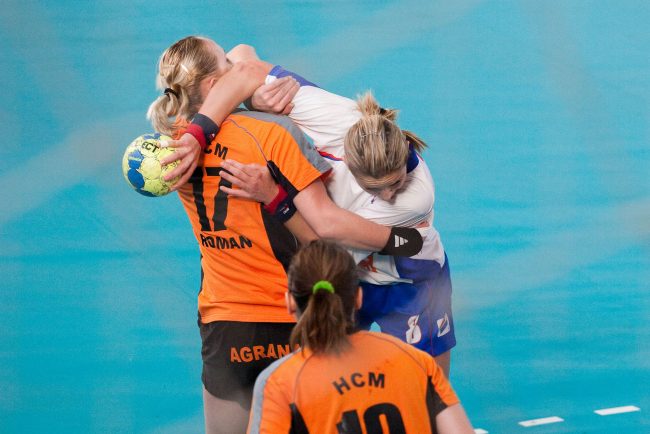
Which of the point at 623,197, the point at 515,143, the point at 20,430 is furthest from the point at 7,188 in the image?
the point at 623,197

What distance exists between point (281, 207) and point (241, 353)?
23.5 inches

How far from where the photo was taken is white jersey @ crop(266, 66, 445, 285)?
3.89 m

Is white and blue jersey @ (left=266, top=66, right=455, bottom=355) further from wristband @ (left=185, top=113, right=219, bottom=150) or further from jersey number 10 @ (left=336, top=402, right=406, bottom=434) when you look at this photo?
jersey number 10 @ (left=336, top=402, right=406, bottom=434)

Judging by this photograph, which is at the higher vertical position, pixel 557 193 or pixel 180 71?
pixel 557 193

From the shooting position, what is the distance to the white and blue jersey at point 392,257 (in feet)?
12.8

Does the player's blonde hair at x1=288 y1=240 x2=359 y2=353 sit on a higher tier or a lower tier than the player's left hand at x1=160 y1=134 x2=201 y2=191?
lower

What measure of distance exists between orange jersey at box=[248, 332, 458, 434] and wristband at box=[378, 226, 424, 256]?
40.7 inches

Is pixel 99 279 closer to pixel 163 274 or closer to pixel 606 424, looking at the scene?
pixel 163 274

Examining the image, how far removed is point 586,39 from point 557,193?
2.04m

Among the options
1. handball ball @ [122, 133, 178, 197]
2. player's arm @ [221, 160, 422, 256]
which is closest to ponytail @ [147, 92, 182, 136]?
handball ball @ [122, 133, 178, 197]

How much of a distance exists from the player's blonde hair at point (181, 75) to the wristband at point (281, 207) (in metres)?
0.52

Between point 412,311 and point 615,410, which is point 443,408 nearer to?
point 412,311

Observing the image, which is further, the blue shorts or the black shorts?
the blue shorts

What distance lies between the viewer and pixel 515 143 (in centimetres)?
732
